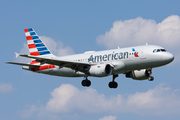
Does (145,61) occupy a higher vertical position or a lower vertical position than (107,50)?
lower

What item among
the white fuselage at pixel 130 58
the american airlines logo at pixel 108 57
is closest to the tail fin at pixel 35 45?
the white fuselage at pixel 130 58

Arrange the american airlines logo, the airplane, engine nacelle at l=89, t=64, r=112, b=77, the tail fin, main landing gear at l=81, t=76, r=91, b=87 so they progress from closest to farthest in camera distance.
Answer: the airplane, engine nacelle at l=89, t=64, r=112, b=77, the american airlines logo, main landing gear at l=81, t=76, r=91, b=87, the tail fin

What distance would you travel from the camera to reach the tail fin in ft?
192

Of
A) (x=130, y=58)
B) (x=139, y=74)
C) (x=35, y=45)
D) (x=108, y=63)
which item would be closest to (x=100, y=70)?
(x=108, y=63)

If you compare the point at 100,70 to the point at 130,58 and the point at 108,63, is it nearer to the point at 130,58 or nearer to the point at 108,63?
the point at 108,63

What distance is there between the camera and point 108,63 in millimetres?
48375

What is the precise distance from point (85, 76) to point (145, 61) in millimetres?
9328

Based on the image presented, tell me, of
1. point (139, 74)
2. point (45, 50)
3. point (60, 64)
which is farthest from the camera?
point (45, 50)

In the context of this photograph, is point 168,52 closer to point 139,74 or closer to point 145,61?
point 145,61

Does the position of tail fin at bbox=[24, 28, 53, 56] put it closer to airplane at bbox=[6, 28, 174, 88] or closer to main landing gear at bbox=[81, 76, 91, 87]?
airplane at bbox=[6, 28, 174, 88]

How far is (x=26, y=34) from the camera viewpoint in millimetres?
60656

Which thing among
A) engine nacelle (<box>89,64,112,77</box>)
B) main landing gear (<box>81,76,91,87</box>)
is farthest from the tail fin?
engine nacelle (<box>89,64,112,77</box>)

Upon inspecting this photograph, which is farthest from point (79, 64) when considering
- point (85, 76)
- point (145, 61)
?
point (145, 61)

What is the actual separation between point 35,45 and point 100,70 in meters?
16.5
